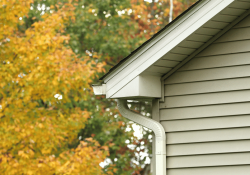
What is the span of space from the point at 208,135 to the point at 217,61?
29.9 inches

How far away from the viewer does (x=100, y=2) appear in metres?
10.5

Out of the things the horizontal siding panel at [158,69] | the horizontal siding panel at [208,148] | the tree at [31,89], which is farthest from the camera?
the tree at [31,89]

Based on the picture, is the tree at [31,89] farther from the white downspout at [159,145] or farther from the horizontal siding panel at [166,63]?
the horizontal siding panel at [166,63]

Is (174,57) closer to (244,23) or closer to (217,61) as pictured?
(217,61)

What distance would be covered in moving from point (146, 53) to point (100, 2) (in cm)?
725

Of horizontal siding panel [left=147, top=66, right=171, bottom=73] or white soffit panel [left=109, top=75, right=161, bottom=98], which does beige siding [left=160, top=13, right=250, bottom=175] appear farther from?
white soffit panel [left=109, top=75, right=161, bottom=98]

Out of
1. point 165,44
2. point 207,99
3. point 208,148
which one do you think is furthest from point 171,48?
point 208,148

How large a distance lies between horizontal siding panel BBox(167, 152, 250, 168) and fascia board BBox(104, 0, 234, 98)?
96 cm

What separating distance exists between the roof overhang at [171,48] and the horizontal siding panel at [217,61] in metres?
0.07

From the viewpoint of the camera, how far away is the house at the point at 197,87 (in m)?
3.47

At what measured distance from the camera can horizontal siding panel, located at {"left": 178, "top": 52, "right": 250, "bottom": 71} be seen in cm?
358

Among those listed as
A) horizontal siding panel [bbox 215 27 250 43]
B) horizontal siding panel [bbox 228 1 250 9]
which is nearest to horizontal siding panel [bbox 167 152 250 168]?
horizontal siding panel [bbox 215 27 250 43]

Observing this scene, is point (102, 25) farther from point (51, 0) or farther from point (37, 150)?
point (37, 150)

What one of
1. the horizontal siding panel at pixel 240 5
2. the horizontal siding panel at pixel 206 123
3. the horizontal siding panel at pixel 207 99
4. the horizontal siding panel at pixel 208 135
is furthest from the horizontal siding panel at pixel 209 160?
the horizontal siding panel at pixel 240 5
